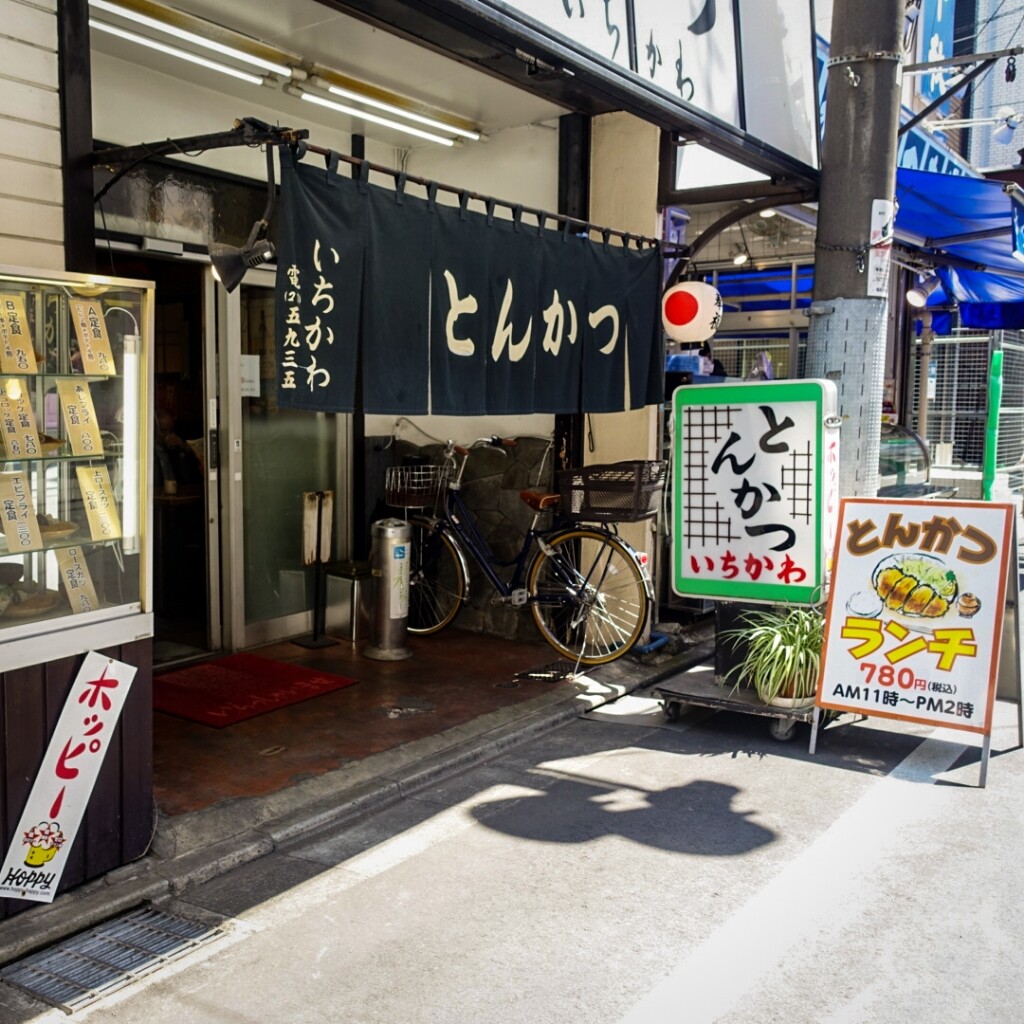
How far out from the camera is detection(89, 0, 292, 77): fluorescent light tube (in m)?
5.78

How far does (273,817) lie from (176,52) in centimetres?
487

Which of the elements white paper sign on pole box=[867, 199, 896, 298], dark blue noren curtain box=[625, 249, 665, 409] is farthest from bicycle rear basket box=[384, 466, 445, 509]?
white paper sign on pole box=[867, 199, 896, 298]

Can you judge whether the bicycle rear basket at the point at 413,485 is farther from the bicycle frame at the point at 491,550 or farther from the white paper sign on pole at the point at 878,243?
the white paper sign on pole at the point at 878,243

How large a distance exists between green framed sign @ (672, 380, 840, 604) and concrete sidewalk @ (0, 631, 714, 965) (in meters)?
1.36

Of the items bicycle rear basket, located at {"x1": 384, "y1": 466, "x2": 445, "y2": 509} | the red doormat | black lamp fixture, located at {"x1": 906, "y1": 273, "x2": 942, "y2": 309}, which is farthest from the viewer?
black lamp fixture, located at {"x1": 906, "y1": 273, "x2": 942, "y2": 309}

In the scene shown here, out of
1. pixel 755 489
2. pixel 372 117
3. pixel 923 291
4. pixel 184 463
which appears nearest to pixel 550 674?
pixel 755 489

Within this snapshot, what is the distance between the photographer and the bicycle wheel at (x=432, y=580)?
8500 millimetres

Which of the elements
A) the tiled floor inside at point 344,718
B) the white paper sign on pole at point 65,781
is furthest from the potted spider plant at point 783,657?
the white paper sign on pole at point 65,781

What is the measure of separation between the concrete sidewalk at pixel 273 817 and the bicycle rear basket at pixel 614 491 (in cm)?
132

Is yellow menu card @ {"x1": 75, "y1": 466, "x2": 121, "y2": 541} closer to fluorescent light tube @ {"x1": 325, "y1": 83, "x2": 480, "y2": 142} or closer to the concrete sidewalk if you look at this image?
the concrete sidewalk

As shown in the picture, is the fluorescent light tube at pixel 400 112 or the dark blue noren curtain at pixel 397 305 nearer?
the dark blue noren curtain at pixel 397 305

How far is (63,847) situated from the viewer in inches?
164

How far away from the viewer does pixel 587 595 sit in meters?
7.79

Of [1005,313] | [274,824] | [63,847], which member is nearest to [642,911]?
[274,824]
